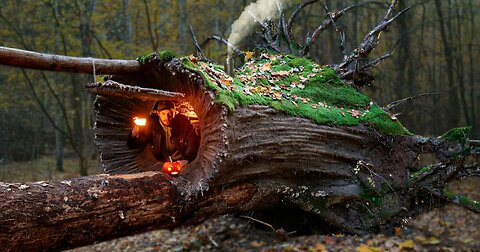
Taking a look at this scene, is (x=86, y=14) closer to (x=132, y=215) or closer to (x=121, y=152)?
(x=121, y=152)

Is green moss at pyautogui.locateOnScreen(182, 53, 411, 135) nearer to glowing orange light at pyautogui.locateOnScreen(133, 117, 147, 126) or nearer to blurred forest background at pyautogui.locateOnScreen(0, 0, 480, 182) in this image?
glowing orange light at pyautogui.locateOnScreen(133, 117, 147, 126)

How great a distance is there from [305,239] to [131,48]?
1202 cm

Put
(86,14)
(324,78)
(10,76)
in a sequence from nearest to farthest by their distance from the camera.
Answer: (324,78), (86,14), (10,76)

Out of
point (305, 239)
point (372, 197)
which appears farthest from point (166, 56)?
point (305, 239)

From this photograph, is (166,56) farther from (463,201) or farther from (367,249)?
(367,249)

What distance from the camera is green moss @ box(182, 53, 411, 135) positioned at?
4.06 m

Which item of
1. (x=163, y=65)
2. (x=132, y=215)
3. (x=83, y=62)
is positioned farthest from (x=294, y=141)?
(x=83, y=62)

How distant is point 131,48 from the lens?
16438 mm

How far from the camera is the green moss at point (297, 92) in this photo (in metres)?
4.06

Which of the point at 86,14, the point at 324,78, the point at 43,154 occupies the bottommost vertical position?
the point at 43,154

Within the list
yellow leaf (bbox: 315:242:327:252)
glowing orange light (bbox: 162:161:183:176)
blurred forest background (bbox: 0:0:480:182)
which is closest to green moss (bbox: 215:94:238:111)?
glowing orange light (bbox: 162:161:183:176)

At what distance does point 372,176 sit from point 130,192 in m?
3.00

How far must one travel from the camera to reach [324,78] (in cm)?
569

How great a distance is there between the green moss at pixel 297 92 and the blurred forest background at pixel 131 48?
903cm
